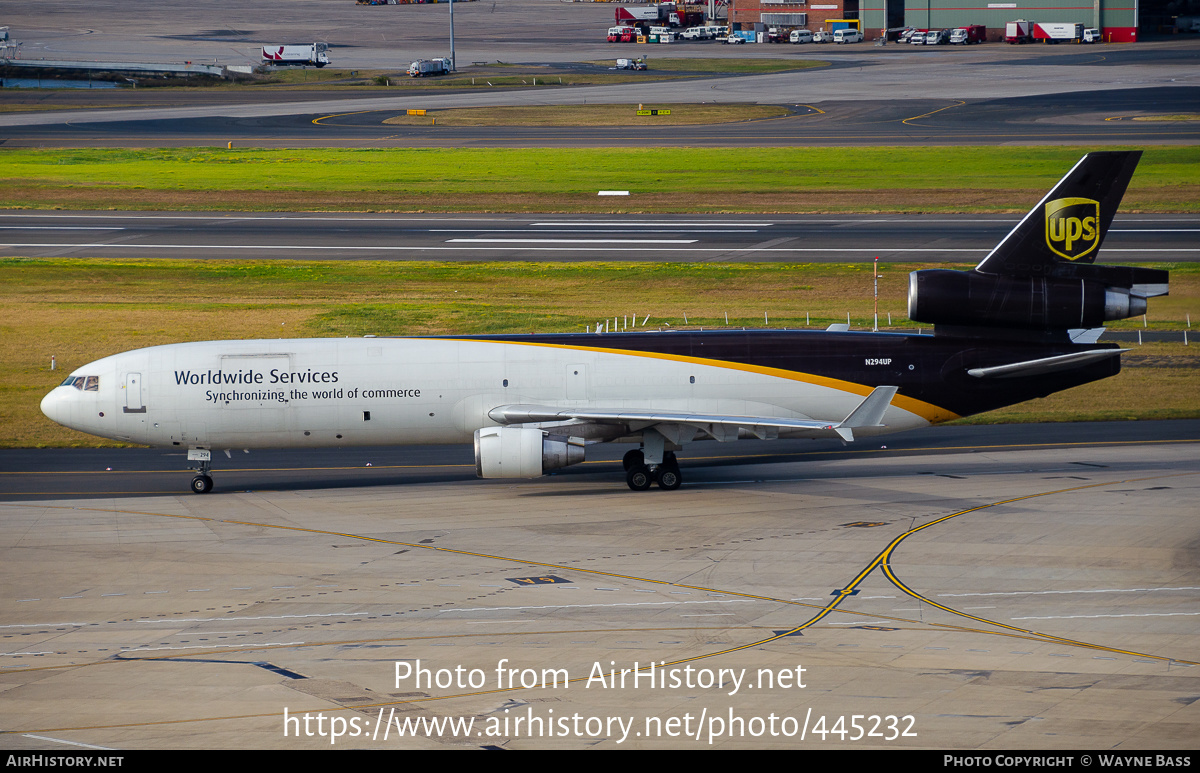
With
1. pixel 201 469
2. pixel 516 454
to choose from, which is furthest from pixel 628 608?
pixel 201 469

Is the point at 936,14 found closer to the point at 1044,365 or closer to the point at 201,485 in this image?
the point at 1044,365

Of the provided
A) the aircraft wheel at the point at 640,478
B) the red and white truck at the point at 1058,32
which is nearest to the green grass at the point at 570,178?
the aircraft wheel at the point at 640,478

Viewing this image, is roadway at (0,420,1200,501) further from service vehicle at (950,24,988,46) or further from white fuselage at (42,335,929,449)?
service vehicle at (950,24,988,46)

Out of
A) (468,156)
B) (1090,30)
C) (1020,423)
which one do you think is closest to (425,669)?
(1020,423)

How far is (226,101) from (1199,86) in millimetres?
109156

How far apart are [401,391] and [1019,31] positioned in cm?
15672

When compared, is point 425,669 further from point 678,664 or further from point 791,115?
point 791,115

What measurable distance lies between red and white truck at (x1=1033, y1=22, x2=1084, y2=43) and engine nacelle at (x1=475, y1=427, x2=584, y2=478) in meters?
154

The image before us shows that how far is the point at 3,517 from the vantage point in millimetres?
36188

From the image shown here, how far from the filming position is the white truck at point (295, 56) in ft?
570

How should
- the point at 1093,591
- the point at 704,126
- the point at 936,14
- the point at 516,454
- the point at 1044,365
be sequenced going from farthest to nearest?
the point at 936,14, the point at 704,126, the point at 1044,365, the point at 516,454, the point at 1093,591

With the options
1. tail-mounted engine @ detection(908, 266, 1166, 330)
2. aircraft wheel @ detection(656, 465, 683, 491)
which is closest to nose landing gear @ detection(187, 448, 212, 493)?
aircraft wheel @ detection(656, 465, 683, 491)

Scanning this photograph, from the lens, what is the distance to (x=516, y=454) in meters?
36.2

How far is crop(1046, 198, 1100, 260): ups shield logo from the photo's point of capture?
3791cm
